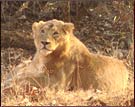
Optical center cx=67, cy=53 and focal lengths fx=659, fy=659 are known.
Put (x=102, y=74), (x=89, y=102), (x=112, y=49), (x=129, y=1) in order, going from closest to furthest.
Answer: (x=89, y=102) < (x=102, y=74) < (x=112, y=49) < (x=129, y=1)

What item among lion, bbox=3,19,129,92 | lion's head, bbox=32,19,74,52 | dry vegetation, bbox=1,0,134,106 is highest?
lion's head, bbox=32,19,74,52

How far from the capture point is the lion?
7926 millimetres

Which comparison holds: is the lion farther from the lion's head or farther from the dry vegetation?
the dry vegetation

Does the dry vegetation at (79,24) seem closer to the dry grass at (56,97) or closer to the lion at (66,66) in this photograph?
the lion at (66,66)

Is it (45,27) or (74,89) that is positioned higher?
(45,27)

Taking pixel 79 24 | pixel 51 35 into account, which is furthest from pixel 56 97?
pixel 79 24

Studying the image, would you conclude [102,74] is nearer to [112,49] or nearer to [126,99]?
[126,99]

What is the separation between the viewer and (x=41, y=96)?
7.25 meters

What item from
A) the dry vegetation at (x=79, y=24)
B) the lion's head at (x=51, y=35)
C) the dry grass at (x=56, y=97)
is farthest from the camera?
the dry vegetation at (x=79, y=24)

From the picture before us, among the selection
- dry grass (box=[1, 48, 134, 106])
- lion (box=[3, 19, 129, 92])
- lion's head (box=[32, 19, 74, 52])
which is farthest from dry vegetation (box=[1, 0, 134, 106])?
dry grass (box=[1, 48, 134, 106])

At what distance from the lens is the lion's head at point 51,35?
7.81 meters

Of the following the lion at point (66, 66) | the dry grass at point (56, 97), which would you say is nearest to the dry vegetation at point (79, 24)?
the lion at point (66, 66)

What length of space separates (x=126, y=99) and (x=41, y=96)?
0.98 metres

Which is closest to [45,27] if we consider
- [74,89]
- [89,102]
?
[74,89]
